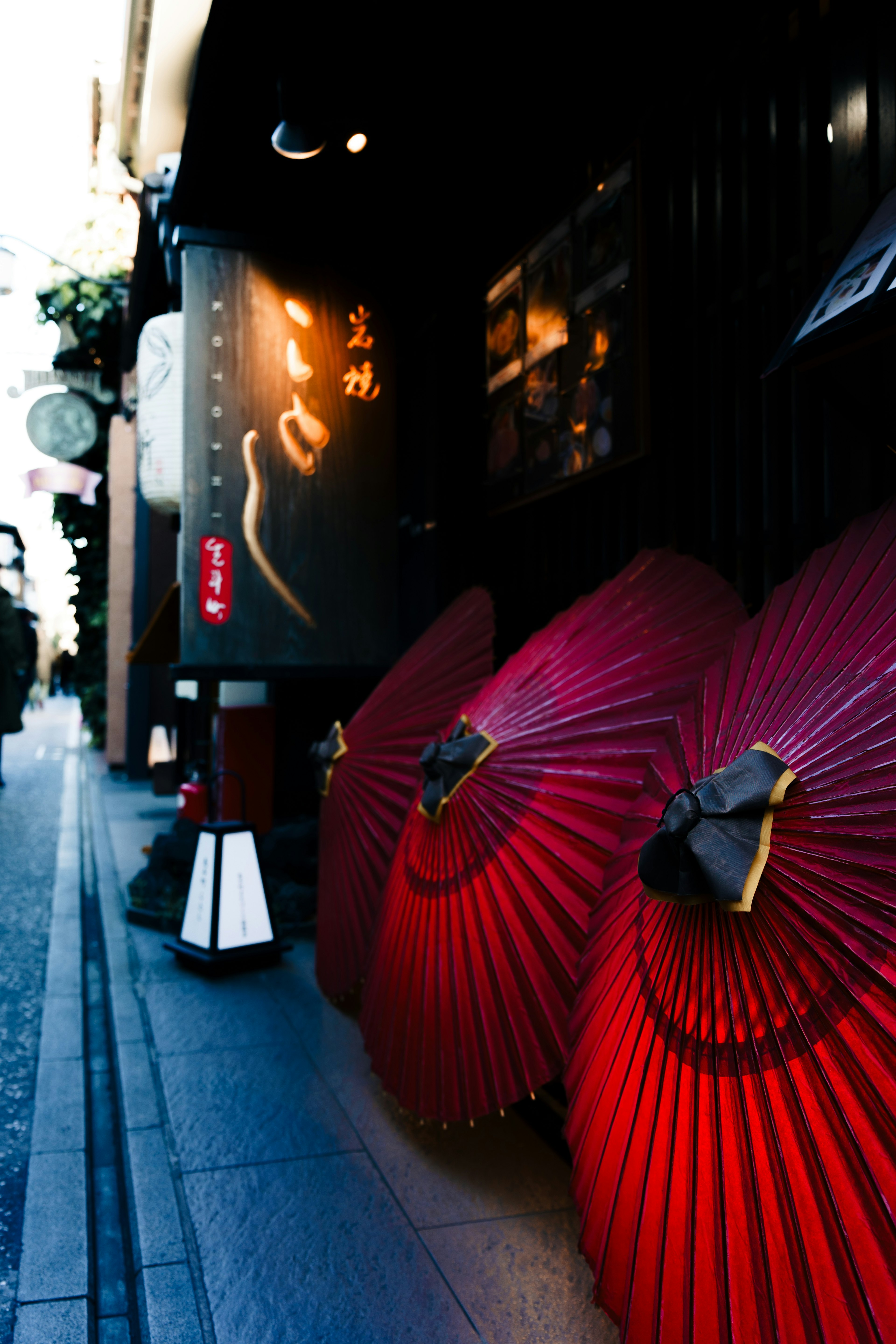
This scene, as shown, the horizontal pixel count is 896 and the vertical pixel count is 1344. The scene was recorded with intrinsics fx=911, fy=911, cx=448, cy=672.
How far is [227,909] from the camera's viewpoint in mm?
4582

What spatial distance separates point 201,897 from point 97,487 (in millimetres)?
13857

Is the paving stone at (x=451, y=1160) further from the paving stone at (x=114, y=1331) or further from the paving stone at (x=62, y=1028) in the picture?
the paving stone at (x=62, y=1028)

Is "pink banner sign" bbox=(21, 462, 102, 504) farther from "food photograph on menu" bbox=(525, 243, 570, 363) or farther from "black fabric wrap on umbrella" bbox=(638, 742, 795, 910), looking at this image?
"black fabric wrap on umbrella" bbox=(638, 742, 795, 910)

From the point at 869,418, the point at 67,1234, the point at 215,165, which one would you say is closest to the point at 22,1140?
the point at 67,1234

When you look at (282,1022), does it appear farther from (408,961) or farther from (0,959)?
(0,959)

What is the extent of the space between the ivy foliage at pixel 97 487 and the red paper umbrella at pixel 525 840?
1249 centimetres

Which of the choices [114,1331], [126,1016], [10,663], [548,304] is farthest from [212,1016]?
[10,663]

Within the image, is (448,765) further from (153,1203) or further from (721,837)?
(153,1203)

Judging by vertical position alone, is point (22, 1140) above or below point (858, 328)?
below

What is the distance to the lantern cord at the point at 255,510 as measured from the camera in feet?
15.5

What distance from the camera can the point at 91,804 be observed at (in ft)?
36.1

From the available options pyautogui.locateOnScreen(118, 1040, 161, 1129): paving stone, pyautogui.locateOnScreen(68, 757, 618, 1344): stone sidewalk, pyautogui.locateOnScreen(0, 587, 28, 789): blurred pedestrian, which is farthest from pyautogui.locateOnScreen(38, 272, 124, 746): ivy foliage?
pyautogui.locateOnScreen(68, 757, 618, 1344): stone sidewalk

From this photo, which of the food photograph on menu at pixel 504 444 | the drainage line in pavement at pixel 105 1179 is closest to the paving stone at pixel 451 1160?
the drainage line in pavement at pixel 105 1179

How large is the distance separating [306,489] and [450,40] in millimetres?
2151
